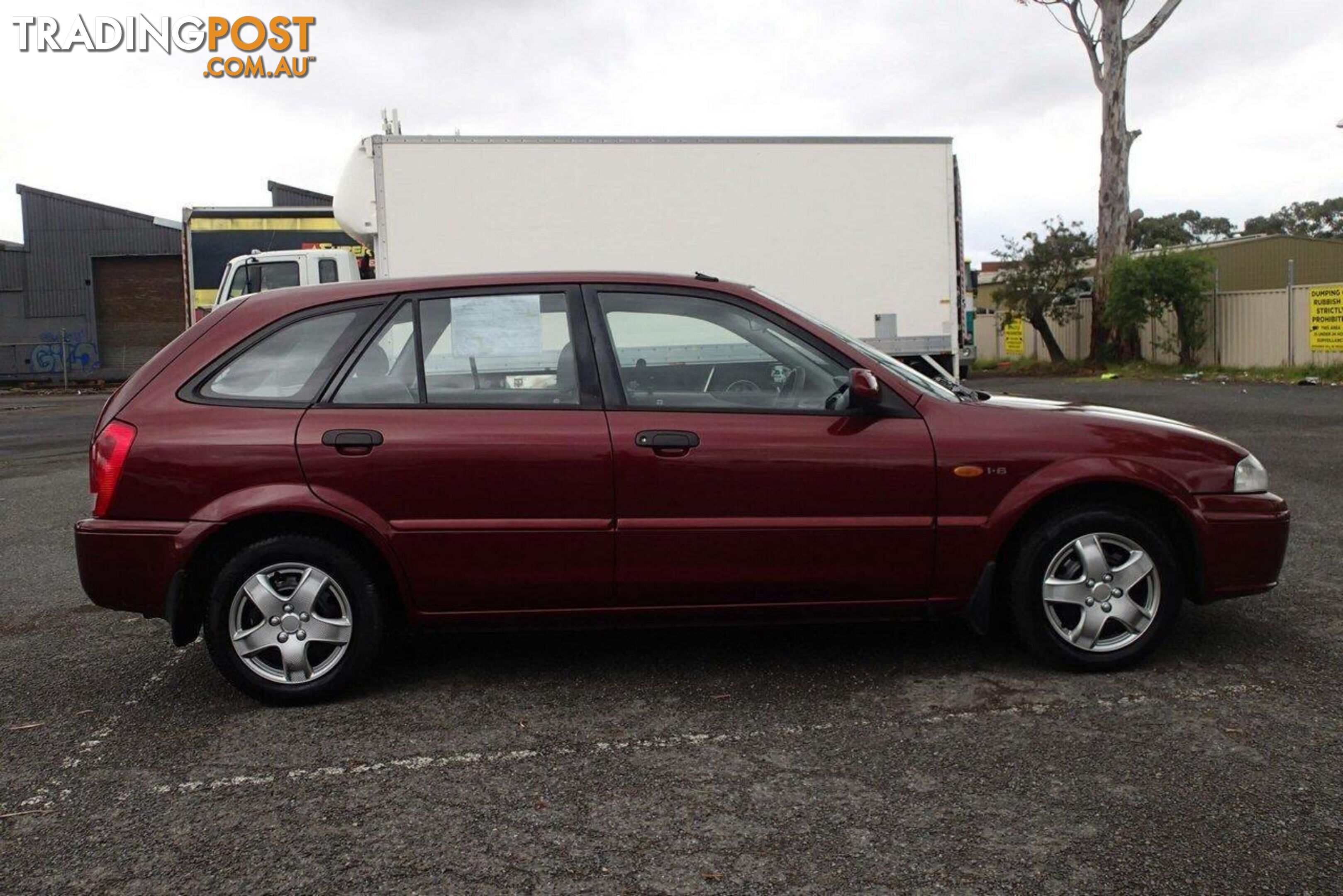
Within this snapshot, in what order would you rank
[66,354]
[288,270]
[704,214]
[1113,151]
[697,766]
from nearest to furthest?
[697,766], [704,214], [288,270], [1113,151], [66,354]

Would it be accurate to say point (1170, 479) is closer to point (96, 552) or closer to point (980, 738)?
point (980, 738)

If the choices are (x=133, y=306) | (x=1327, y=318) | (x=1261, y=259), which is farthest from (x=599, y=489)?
Result: (x=133, y=306)

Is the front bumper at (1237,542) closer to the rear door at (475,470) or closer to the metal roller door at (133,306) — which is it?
the rear door at (475,470)

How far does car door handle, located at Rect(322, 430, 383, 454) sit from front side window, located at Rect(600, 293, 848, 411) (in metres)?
0.91

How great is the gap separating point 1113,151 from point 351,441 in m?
24.5

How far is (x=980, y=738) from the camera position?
12.0 feet

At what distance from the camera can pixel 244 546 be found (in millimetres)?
4117

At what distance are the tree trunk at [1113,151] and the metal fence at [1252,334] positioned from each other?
76cm

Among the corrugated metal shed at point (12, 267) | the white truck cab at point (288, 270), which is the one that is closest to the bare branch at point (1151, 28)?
the white truck cab at point (288, 270)

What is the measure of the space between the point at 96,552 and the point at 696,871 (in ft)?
8.18

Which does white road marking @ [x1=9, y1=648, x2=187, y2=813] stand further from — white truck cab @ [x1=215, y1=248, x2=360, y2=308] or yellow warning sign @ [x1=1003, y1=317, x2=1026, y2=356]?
yellow warning sign @ [x1=1003, y1=317, x2=1026, y2=356]

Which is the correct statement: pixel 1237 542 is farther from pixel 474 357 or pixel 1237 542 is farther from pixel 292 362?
pixel 292 362

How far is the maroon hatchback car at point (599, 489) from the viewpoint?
4.05 metres

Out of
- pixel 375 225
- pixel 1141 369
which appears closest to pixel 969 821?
pixel 375 225
